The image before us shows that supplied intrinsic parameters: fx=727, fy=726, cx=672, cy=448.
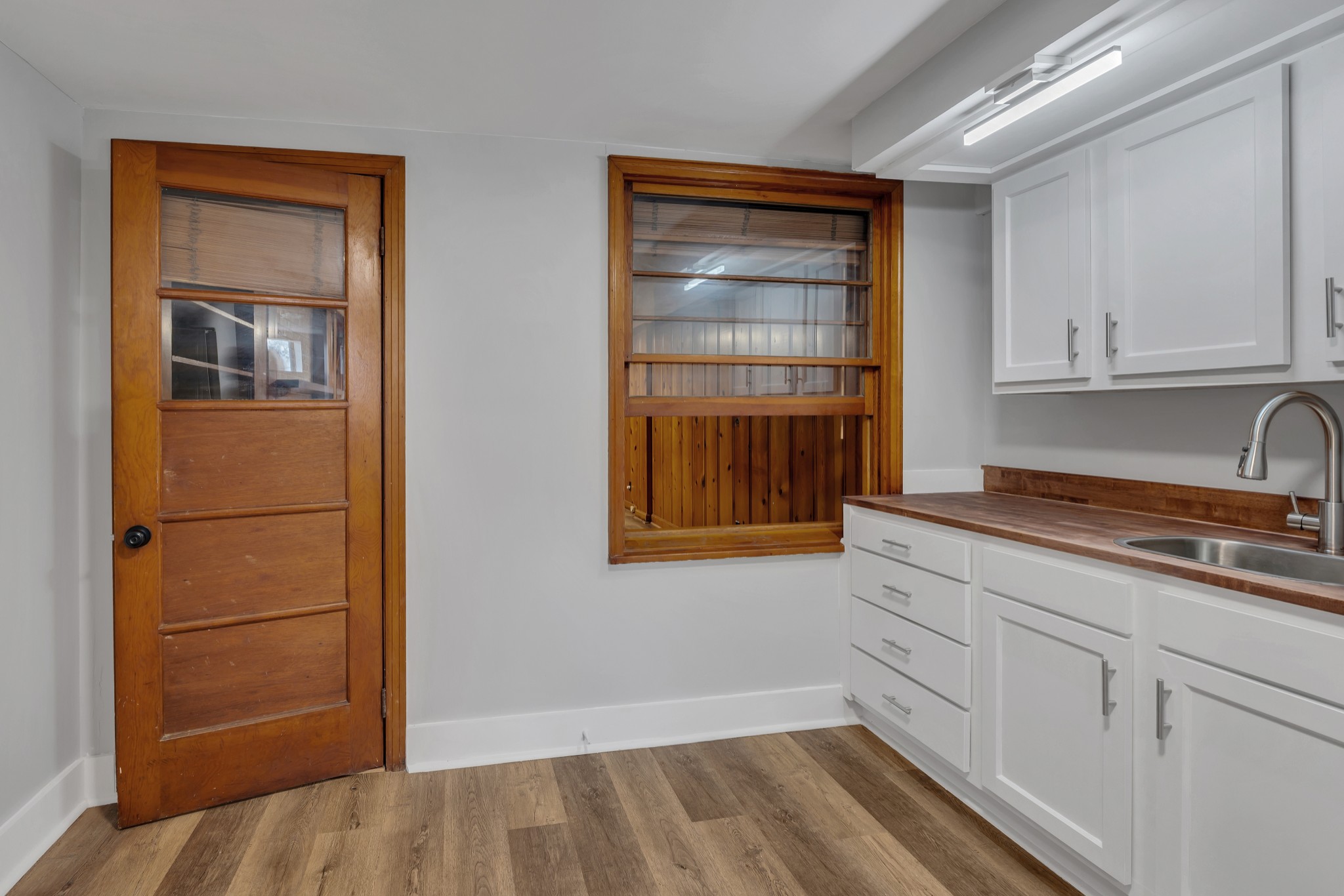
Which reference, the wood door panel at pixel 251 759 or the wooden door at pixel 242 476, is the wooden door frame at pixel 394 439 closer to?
the wooden door at pixel 242 476

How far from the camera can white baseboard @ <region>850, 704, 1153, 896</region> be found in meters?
1.88

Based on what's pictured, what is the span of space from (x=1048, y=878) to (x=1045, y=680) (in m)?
0.55

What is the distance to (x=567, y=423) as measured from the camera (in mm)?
2852

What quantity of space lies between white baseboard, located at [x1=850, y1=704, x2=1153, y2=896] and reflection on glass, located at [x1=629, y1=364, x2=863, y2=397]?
1.38 metres

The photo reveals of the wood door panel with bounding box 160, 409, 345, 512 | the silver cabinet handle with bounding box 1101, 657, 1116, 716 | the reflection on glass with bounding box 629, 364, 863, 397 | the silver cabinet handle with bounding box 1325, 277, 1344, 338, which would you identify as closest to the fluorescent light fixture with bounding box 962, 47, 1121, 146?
the silver cabinet handle with bounding box 1325, 277, 1344, 338

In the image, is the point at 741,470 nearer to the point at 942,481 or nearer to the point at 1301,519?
the point at 942,481

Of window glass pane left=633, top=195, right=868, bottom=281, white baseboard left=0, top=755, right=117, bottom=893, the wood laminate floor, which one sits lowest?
the wood laminate floor

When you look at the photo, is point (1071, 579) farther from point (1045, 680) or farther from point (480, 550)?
point (480, 550)

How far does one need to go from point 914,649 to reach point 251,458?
94.6 inches

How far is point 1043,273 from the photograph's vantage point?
2510 mm

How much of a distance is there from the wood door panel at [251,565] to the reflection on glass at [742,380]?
1275 millimetres

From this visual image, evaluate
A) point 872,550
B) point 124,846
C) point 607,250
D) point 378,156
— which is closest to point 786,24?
point 607,250

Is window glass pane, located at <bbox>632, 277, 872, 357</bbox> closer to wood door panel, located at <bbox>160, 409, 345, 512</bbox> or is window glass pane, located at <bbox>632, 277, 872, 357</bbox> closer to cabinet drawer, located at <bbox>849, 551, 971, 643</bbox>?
cabinet drawer, located at <bbox>849, 551, 971, 643</bbox>

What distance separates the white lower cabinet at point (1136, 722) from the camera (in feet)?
4.55
